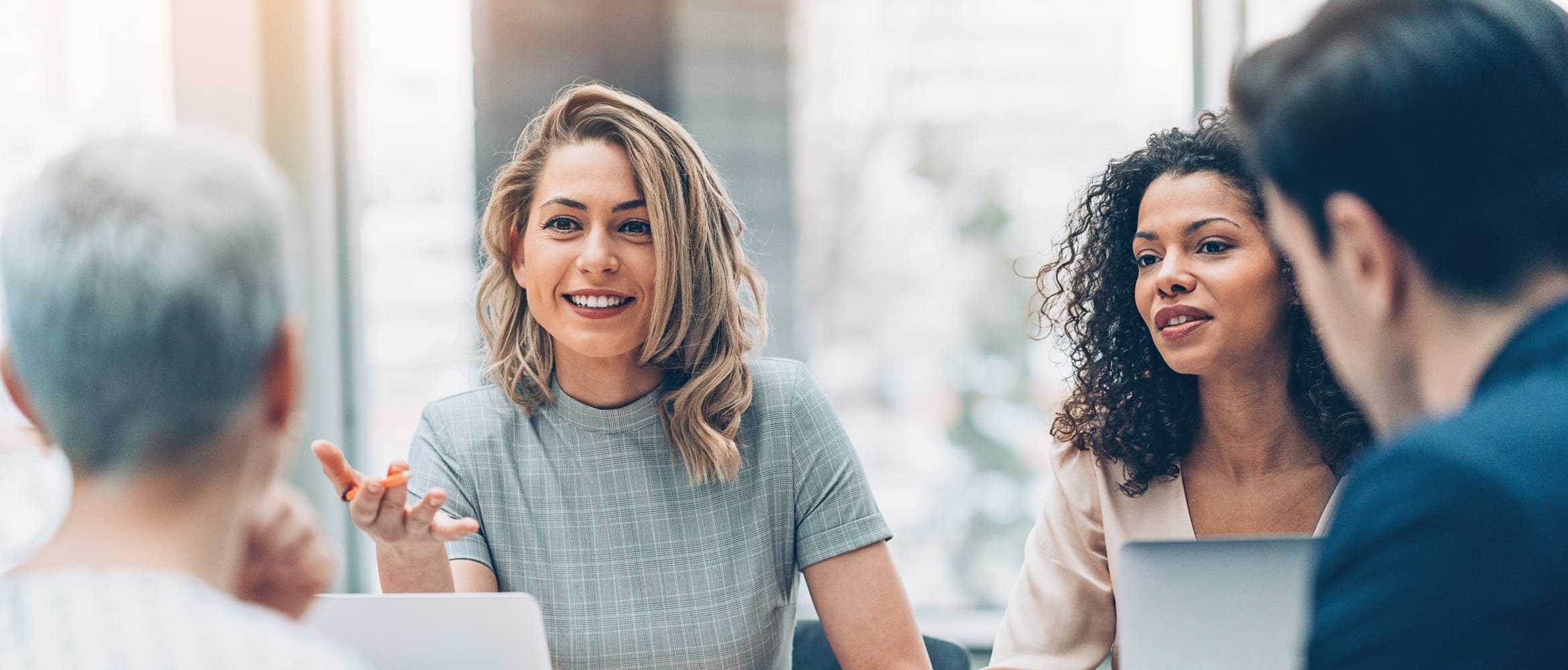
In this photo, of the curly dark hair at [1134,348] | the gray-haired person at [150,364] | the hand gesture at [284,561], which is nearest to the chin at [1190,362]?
the curly dark hair at [1134,348]

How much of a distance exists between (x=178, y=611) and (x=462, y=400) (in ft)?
4.19

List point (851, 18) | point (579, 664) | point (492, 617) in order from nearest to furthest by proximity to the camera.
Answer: point (492, 617) < point (579, 664) < point (851, 18)

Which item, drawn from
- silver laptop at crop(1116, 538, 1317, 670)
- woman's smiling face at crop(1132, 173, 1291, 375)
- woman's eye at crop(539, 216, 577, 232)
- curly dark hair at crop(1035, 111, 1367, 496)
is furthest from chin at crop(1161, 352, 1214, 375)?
woman's eye at crop(539, 216, 577, 232)

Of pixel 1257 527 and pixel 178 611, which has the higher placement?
pixel 178 611

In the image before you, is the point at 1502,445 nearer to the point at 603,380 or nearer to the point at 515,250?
the point at 603,380

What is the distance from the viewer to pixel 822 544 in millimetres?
→ 1752

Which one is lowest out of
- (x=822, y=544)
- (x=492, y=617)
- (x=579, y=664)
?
(x=579, y=664)

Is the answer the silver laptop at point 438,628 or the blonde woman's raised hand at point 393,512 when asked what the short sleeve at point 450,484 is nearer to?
the blonde woman's raised hand at point 393,512

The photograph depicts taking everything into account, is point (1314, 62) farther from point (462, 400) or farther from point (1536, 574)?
point (462, 400)

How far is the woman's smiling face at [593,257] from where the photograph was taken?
174 cm

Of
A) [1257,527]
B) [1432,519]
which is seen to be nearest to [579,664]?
[1257,527]

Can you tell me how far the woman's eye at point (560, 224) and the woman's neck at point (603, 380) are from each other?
0.70 feet

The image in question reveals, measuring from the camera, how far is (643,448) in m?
1.82

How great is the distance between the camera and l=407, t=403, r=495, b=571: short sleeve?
5.69 ft
